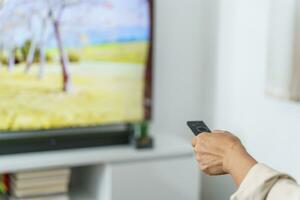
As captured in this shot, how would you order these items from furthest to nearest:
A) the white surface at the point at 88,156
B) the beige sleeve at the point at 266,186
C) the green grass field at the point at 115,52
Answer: the green grass field at the point at 115,52
the white surface at the point at 88,156
the beige sleeve at the point at 266,186

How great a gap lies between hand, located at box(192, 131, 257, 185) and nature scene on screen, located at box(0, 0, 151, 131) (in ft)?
4.21

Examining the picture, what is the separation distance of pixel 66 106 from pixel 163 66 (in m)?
0.63

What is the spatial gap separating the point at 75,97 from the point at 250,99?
0.89 m

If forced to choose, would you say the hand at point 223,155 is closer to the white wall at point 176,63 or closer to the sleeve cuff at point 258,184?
the sleeve cuff at point 258,184

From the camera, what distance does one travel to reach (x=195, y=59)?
287 centimetres

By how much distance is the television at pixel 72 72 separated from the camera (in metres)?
2.33

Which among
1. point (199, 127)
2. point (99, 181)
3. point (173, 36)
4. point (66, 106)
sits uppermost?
point (173, 36)

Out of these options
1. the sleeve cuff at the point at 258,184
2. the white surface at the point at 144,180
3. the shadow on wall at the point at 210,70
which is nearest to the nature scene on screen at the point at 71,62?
the white surface at the point at 144,180

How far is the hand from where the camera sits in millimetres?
1111

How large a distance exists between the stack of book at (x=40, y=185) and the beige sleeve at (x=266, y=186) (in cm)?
142

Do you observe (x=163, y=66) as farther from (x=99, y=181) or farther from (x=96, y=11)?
(x=99, y=181)

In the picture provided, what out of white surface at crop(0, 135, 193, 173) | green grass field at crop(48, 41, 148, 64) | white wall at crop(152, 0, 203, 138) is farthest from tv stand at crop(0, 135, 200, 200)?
green grass field at crop(48, 41, 148, 64)

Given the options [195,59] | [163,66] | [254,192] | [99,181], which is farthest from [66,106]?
[254,192]

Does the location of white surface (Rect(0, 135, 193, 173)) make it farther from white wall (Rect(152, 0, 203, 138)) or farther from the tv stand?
white wall (Rect(152, 0, 203, 138))
